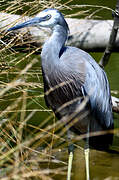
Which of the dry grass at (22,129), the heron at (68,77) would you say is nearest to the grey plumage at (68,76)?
the heron at (68,77)

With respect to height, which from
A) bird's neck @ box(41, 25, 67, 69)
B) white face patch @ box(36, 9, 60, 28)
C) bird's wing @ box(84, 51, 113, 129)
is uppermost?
white face patch @ box(36, 9, 60, 28)

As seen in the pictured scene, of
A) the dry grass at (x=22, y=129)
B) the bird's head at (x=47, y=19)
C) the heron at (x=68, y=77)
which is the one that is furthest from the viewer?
the heron at (x=68, y=77)

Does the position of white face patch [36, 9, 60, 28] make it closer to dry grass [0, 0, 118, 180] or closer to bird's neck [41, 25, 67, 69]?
bird's neck [41, 25, 67, 69]

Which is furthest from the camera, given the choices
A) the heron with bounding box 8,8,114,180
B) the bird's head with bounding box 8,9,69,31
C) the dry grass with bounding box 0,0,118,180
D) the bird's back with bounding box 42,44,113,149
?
the bird's back with bounding box 42,44,113,149

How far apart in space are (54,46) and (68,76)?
0.30m

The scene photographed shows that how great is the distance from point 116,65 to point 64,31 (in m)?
2.99

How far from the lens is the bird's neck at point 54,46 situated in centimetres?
335

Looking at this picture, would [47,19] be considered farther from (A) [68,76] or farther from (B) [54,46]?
(A) [68,76]

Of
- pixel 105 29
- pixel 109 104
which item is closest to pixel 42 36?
pixel 105 29

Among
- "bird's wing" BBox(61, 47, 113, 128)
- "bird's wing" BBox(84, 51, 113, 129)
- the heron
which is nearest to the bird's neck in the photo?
the heron

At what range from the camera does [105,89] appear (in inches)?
146

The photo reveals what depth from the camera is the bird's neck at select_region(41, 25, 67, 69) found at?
3.35 metres

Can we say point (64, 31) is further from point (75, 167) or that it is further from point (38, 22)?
point (75, 167)

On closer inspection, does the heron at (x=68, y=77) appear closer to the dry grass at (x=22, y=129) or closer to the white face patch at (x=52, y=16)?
the white face patch at (x=52, y=16)
